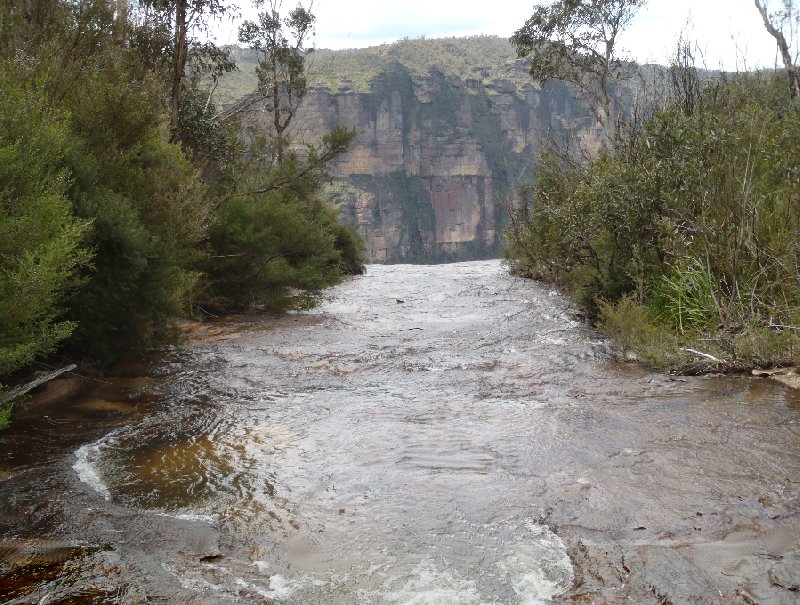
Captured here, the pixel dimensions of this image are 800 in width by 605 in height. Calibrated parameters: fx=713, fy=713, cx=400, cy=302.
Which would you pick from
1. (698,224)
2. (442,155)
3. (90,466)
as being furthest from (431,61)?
(90,466)

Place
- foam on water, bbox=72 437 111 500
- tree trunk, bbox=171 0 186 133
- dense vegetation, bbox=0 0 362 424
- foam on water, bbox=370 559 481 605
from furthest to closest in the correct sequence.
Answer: tree trunk, bbox=171 0 186 133, dense vegetation, bbox=0 0 362 424, foam on water, bbox=72 437 111 500, foam on water, bbox=370 559 481 605

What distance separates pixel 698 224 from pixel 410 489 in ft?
21.6

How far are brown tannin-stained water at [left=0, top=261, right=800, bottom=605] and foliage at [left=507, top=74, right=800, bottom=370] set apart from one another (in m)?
1.56

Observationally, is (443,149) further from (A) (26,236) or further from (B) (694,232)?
(A) (26,236)

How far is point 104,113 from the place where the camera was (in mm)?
9352

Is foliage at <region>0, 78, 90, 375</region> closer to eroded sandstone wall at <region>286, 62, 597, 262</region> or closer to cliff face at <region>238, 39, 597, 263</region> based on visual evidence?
eroded sandstone wall at <region>286, 62, 597, 262</region>

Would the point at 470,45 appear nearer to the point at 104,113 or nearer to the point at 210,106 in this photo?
the point at 210,106

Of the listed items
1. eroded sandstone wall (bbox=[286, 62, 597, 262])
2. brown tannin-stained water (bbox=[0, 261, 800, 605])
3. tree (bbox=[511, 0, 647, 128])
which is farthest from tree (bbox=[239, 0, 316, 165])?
eroded sandstone wall (bbox=[286, 62, 597, 262])

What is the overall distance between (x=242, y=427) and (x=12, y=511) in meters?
2.48

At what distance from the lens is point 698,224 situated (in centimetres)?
986

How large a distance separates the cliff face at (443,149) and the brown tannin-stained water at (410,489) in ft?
255

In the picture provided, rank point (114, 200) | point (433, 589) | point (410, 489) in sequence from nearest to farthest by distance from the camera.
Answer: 1. point (433, 589)
2. point (410, 489)
3. point (114, 200)

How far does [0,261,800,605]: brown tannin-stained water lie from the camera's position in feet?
12.7

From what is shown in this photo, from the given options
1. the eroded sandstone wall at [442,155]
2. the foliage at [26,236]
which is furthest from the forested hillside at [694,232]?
the eroded sandstone wall at [442,155]
